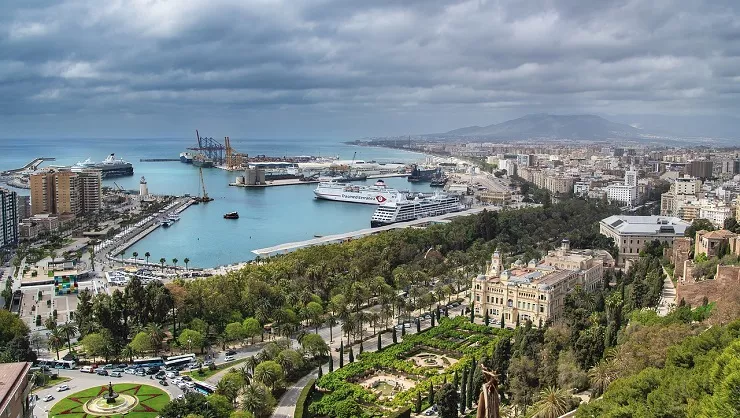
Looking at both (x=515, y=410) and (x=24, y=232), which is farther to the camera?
(x=24, y=232)

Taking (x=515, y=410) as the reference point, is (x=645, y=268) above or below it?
above

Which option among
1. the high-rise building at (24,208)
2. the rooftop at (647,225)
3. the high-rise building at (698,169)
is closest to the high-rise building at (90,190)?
the high-rise building at (24,208)

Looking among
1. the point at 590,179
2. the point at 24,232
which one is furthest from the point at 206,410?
the point at 590,179

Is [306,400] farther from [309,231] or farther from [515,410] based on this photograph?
[309,231]

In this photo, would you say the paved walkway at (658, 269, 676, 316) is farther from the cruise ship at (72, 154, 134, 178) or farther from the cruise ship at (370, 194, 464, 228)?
the cruise ship at (72, 154, 134, 178)

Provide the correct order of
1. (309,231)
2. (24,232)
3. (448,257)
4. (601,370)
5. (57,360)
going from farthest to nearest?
(309,231)
(24,232)
(448,257)
(57,360)
(601,370)

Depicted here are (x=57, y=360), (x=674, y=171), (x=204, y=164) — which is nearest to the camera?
(x=57, y=360)

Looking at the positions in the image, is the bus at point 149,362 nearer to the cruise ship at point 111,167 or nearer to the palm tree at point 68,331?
the palm tree at point 68,331

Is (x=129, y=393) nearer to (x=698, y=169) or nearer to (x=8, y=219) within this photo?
(x=8, y=219)
